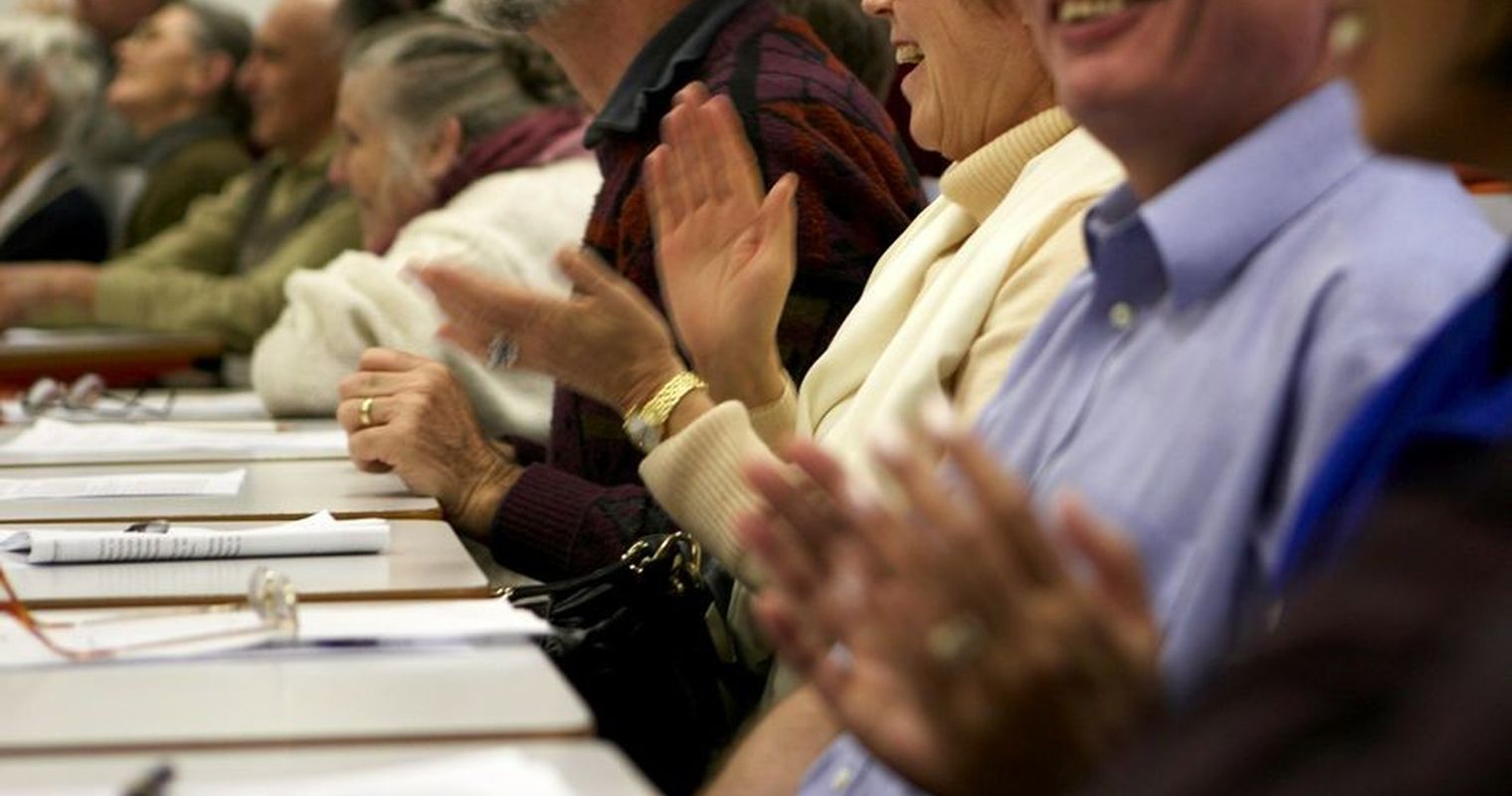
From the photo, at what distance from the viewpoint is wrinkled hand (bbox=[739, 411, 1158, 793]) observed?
77 cm

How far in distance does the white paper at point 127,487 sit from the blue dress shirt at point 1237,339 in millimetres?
1071

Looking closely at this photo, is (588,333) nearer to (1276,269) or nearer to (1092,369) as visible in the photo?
(1092,369)

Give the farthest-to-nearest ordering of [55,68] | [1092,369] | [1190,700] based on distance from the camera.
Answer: [55,68]
[1092,369]
[1190,700]

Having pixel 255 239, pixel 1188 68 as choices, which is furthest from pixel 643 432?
pixel 255 239

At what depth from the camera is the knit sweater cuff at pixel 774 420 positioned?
71.1 inches

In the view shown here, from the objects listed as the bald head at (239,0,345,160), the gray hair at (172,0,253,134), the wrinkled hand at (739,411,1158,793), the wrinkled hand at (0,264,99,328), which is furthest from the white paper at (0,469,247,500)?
the gray hair at (172,0,253,134)

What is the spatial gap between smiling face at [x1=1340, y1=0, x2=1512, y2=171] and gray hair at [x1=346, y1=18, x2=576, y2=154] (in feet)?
7.80

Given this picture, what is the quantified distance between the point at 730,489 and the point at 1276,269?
65 cm

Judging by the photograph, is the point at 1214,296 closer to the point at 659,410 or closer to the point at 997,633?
the point at 997,633

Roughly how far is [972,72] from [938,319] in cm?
30

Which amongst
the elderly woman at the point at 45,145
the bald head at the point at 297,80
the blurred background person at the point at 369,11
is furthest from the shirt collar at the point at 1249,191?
the elderly woman at the point at 45,145

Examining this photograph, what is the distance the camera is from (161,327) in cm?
430

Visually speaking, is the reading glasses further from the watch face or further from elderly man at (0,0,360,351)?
elderly man at (0,0,360,351)

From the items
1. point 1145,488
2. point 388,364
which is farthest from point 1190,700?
point 388,364
